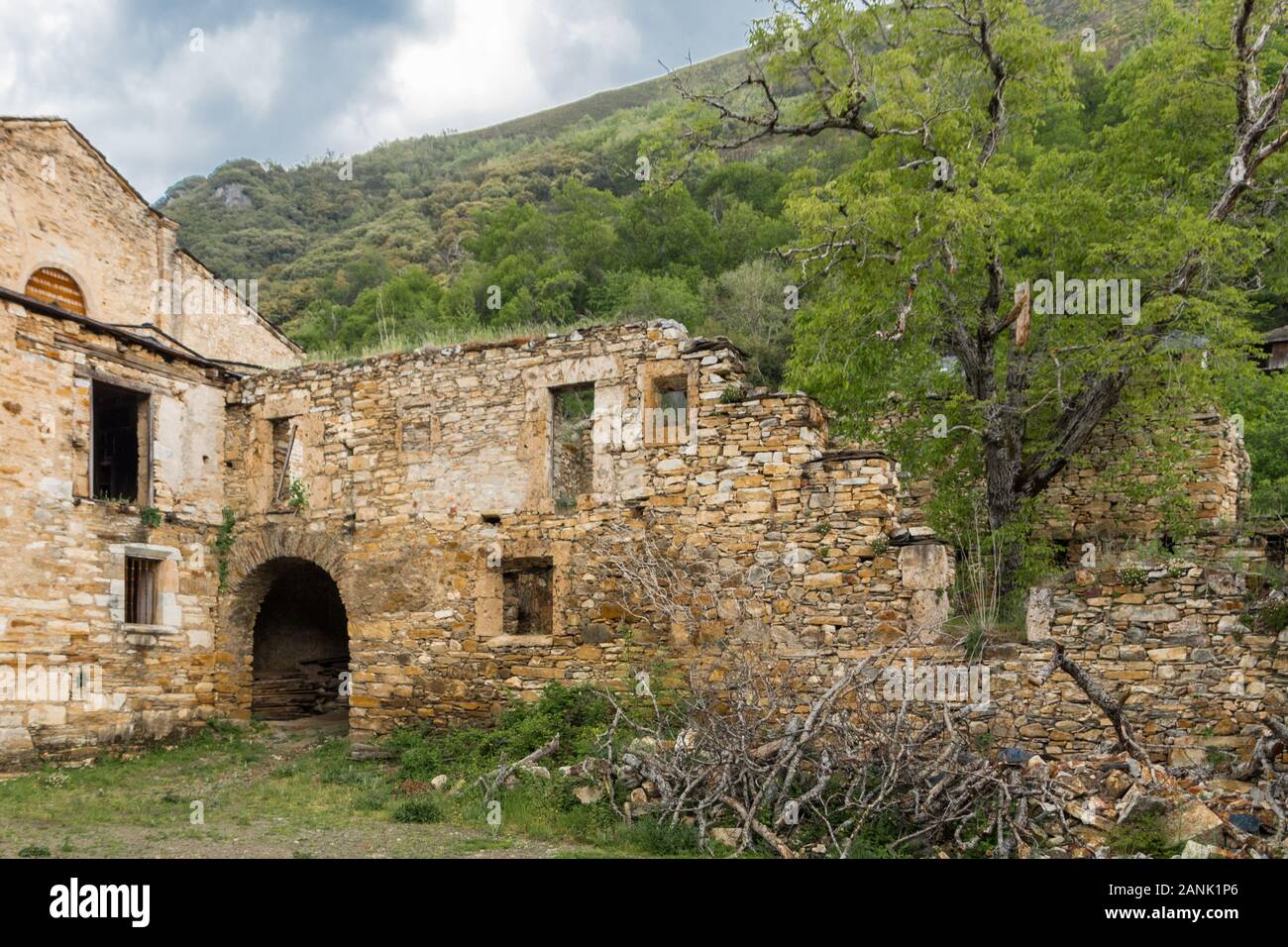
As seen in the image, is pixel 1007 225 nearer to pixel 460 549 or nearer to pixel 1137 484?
pixel 1137 484

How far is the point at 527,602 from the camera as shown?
44.8 feet

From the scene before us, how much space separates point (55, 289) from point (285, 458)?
19.1ft

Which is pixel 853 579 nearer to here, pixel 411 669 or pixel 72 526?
pixel 411 669

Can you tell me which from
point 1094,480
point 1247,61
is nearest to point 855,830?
point 1094,480

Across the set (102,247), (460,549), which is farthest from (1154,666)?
(102,247)

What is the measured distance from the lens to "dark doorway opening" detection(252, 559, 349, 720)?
14836 millimetres

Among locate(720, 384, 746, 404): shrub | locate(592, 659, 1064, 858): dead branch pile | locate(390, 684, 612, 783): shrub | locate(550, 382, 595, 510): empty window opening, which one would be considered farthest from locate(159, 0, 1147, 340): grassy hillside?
locate(592, 659, 1064, 858): dead branch pile

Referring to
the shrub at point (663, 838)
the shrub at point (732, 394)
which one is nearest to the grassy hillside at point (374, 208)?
the shrub at point (732, 394)

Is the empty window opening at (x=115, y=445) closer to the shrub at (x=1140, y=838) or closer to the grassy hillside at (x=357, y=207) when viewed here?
the shrub at (x=1140, y=838)

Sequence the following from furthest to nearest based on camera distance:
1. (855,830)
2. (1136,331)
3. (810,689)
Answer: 1. (1136,331)
2. (810,689)
3. (855,830)

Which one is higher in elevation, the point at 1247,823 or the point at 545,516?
the point at 545,516

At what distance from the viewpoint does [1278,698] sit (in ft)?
28.1

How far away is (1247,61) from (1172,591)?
24.1 feet

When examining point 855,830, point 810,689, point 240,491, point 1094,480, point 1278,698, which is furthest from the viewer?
point 1094,480
